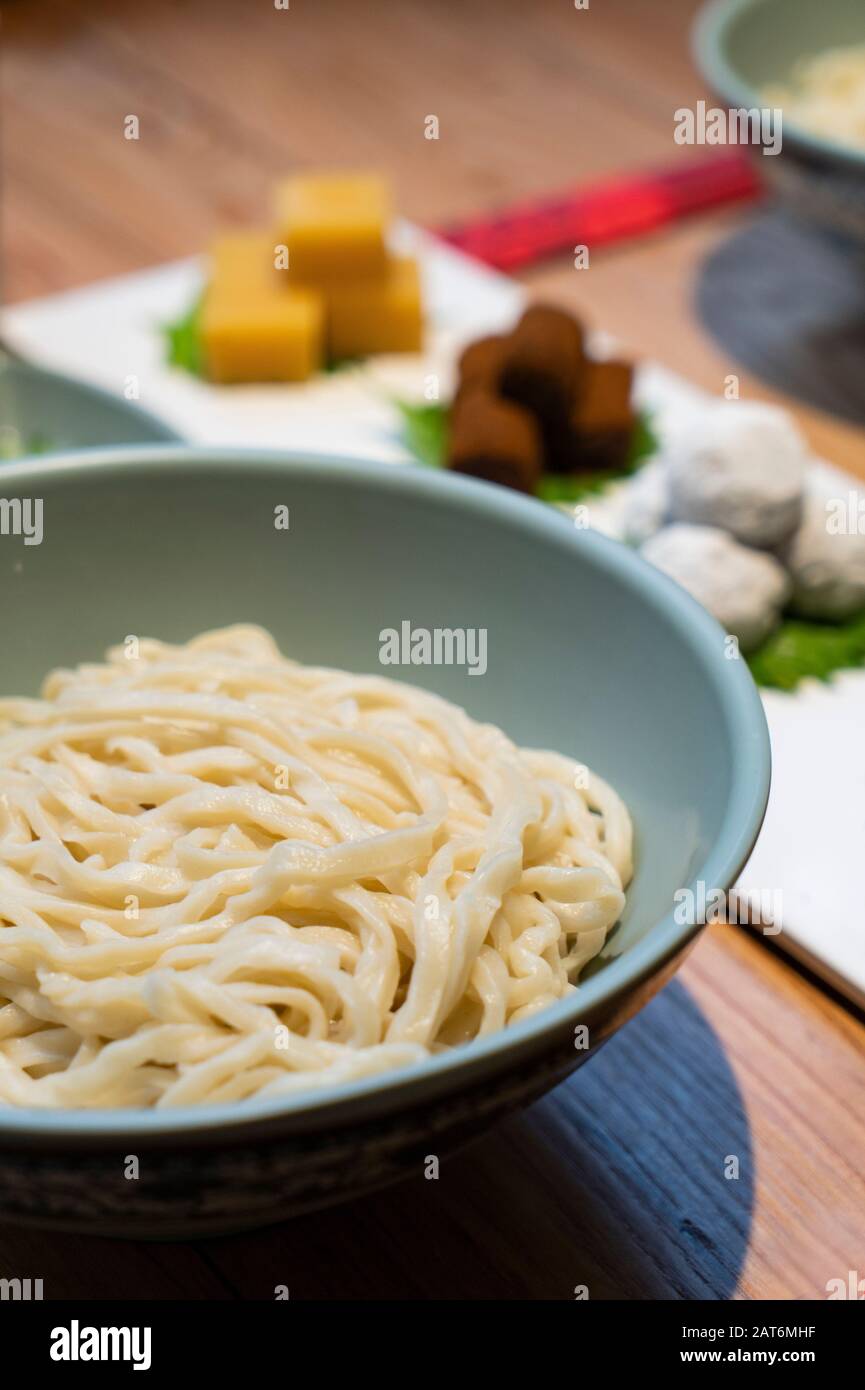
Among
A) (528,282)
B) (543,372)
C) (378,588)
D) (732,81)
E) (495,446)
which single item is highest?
(732,81)

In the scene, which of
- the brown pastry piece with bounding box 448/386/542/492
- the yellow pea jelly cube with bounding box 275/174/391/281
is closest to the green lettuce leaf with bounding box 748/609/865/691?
the brown pastry piece with bounding box 448/386/542/492

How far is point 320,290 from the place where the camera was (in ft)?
7.12

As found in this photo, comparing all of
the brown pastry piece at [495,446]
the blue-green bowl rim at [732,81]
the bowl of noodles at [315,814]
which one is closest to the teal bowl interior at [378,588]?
the bowl of noodles at [315,814]

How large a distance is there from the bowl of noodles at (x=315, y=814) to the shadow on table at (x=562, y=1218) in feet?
0.47

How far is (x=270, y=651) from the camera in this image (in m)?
1.26

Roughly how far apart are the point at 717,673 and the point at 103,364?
1403 mm

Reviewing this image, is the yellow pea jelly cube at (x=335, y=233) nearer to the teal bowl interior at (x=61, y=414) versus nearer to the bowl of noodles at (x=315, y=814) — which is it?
the teal bowl interior at (x=61, y=414)

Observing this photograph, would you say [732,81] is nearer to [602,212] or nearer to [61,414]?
[602,212]

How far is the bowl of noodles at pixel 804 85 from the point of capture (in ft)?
6.48

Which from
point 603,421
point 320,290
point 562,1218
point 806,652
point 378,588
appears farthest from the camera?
point 320,290

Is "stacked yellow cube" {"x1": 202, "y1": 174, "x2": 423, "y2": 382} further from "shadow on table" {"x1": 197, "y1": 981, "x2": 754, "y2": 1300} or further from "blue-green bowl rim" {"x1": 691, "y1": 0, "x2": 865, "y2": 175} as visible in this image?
"shadow on table" {"x1": 197, "y1": 981, "x2": 754, "y2": 1300}

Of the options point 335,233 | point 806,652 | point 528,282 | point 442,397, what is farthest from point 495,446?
point 528,282

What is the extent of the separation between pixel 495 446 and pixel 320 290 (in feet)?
1.76

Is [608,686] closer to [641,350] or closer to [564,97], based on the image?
[641,350]
